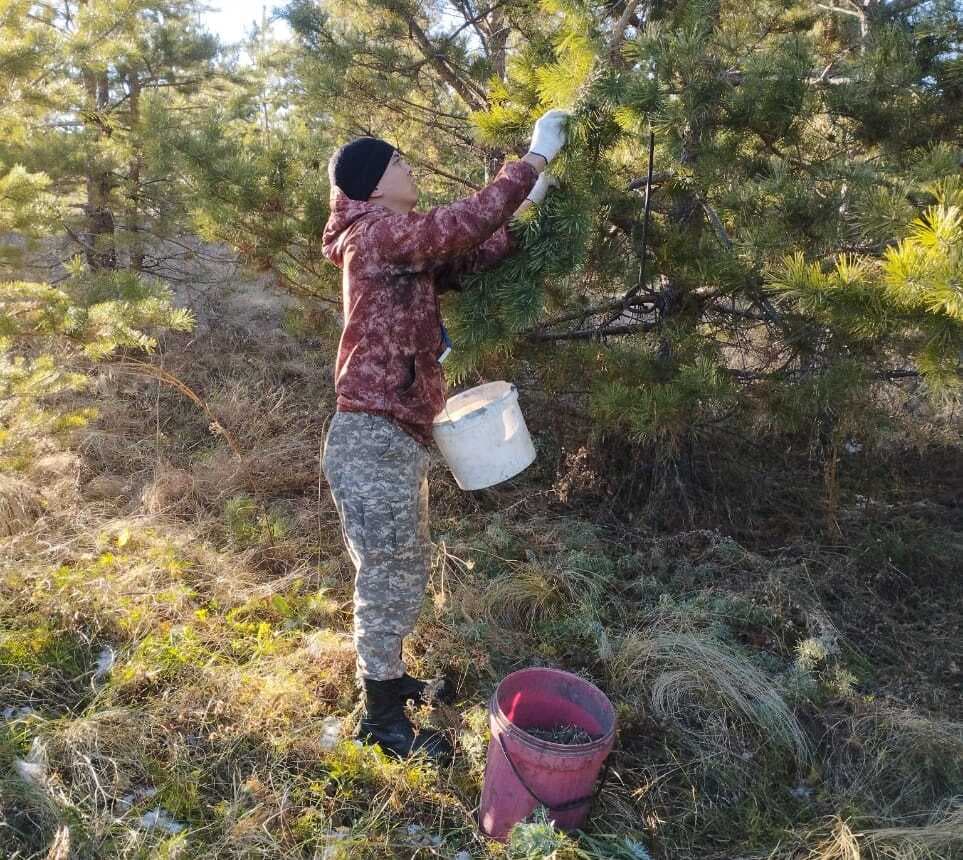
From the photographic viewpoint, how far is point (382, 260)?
7.41ft

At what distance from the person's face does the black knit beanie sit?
2cm

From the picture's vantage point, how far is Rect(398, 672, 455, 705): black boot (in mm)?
2605

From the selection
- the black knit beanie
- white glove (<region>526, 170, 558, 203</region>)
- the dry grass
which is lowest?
the dry grass

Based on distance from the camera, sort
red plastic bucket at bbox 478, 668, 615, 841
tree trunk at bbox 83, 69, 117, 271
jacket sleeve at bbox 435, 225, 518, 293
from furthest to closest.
Result: tree trunk at bbox 83, 69, 117, 271, jacket sleeve at bbox 435, 225, 518, 293, red plastic bucket at bbox 478, 668, 615, 841

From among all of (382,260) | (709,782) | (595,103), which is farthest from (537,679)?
(595,103)

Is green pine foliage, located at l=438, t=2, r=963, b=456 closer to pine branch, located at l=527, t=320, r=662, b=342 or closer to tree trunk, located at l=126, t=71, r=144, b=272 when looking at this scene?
pine branch, located at l=527, t=320, r=662, b=342

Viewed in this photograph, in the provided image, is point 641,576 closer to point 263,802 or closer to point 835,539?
point 835,539

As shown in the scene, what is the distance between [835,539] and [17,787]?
3.83 metres

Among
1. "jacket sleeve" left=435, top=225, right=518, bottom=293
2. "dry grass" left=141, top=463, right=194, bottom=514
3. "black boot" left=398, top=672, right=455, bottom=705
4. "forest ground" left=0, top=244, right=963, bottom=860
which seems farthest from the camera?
"dry grass" left=141, top=463, right=194, bottom=514

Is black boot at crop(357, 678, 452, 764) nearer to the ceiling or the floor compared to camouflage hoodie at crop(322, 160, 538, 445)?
nearer to the floor

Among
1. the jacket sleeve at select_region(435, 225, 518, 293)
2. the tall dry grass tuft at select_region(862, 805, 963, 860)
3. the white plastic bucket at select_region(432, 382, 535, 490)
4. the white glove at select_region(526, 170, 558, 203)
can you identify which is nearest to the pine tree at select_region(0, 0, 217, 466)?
the jacket sleeve at select_region(435, 225, 518, 293)

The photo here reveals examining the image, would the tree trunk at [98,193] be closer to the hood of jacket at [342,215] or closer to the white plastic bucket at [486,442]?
the hood of jacket at [342,215]

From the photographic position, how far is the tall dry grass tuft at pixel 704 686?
2547 mm

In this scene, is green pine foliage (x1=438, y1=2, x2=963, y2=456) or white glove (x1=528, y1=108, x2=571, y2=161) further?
white glove (x1=528, y1=108, x2=571, y2=161)
